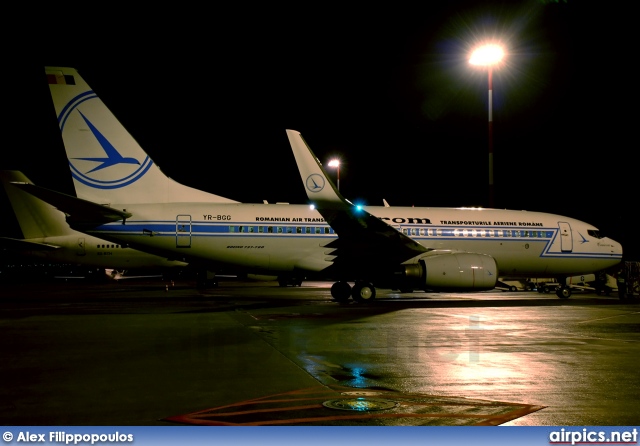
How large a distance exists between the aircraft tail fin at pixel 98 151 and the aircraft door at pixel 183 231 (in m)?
1.34

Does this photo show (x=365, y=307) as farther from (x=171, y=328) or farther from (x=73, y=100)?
(x=73, y=100)

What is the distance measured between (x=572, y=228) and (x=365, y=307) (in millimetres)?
10835

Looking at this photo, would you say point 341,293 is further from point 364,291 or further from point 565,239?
point 565,239

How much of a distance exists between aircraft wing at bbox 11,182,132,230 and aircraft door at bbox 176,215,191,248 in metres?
1.63

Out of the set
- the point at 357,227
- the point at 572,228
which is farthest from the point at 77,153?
the point at 572,228

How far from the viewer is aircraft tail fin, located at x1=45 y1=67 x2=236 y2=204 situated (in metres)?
20.0

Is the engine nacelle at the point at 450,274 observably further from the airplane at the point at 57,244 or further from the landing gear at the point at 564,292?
the airplane at the point at 57,244

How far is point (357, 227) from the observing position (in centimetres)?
1981

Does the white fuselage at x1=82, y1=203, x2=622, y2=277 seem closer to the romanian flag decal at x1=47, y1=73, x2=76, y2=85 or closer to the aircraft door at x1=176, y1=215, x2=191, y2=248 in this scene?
the aircraft door at x1=176, y1=215, x2=191, y2=248

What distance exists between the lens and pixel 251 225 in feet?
69.3

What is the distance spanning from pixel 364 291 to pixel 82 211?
30.7 feet

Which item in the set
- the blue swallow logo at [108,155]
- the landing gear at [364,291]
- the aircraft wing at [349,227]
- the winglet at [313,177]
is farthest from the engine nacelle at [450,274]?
the blue swallow logo at [108,155]

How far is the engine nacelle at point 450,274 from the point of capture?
61.5 ft

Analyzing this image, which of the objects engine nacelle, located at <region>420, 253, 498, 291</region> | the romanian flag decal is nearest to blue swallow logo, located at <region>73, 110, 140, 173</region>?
the romanian flag decal
